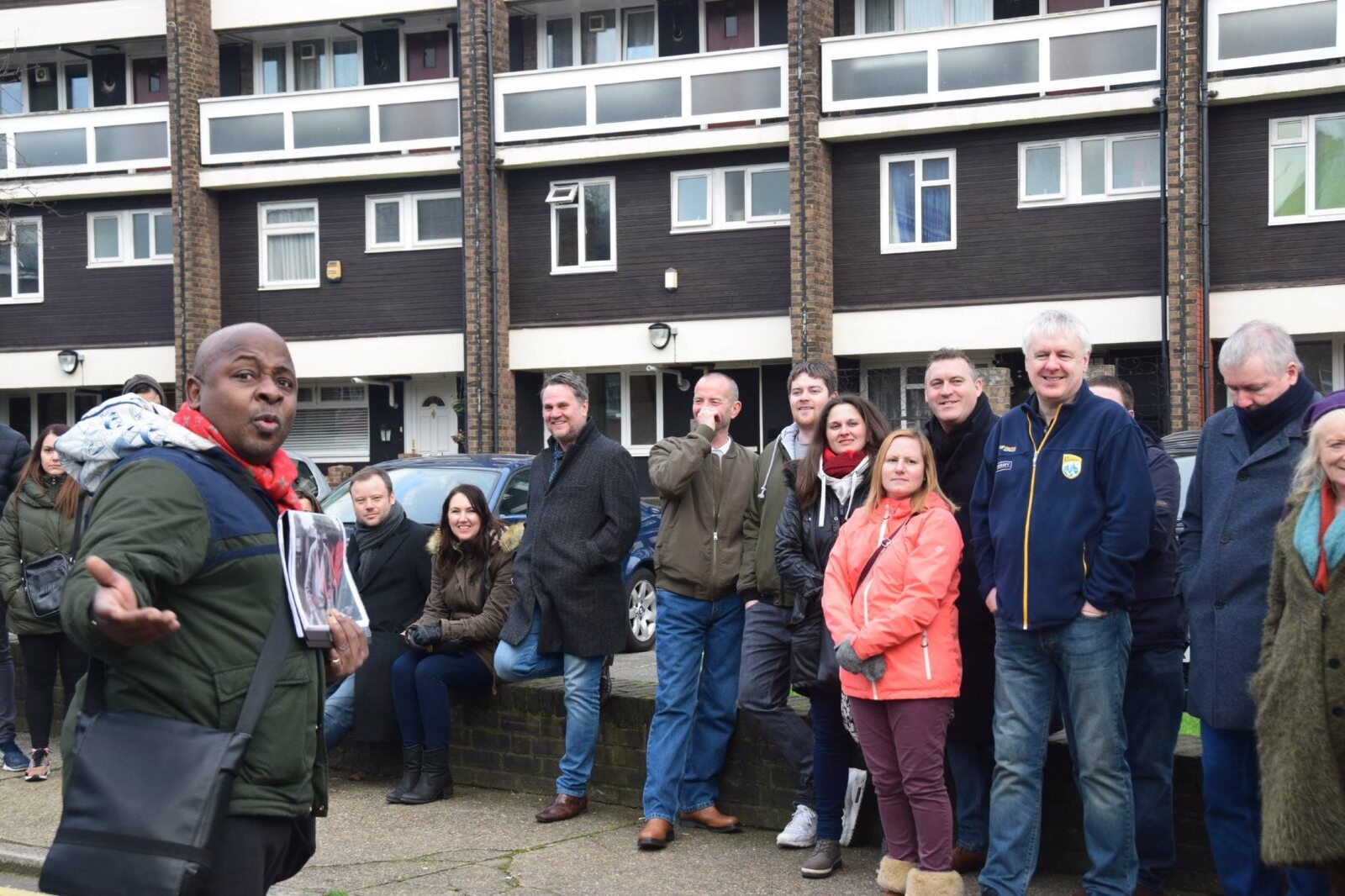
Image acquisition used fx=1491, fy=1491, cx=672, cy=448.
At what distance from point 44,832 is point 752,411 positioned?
20.5 meters

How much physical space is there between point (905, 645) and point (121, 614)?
11.4ft

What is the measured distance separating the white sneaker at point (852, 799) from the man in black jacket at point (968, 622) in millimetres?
470

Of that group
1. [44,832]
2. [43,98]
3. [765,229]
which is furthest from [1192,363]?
[43,98]

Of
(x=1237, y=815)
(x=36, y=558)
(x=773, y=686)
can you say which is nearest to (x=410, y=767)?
(x=773, y=686)

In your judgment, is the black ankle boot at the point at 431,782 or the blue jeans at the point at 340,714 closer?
the black ankle boot at the point at 431,782

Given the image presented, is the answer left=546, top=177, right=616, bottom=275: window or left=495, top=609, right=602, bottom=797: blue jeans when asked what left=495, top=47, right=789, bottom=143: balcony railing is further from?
left=495, top=609, right=602, bottom=797: blue jeans

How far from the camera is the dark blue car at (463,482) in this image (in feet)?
41.5

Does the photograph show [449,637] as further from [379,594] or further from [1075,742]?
[1075,742]

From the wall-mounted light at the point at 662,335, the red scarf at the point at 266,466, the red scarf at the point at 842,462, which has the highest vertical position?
the wall-mounted light at the point at 662,335

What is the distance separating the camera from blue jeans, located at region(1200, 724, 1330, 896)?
5.40m

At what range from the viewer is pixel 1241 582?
17.8 ft

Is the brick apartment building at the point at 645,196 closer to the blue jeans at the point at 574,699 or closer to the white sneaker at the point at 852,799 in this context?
the blue jeans at the point at 574,699

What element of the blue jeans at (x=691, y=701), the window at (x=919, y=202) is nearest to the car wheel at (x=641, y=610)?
the blue jeans at (x=691, y=701)

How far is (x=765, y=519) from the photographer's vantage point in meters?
7.11
